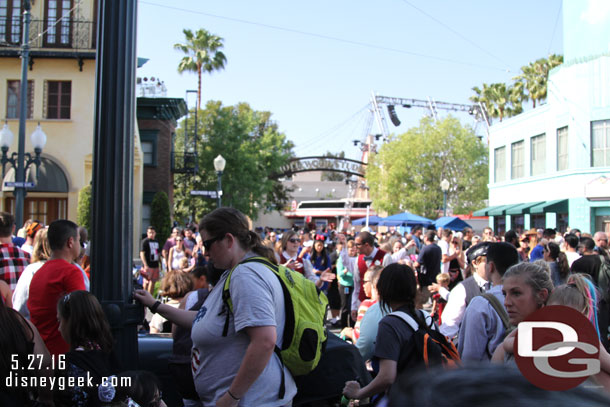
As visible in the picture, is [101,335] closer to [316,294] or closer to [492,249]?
[316,294]

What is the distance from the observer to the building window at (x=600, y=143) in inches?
1056

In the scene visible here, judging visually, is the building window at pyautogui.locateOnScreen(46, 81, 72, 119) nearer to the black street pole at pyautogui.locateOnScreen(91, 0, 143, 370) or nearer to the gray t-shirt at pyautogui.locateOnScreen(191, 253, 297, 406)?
the black street pole at pyautogui.locateOnScreen(91, 0, 143, 370)

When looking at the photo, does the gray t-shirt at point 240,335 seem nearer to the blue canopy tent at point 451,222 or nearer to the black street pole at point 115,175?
the black street pole at point 115,175

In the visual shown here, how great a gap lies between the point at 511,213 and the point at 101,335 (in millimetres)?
33451

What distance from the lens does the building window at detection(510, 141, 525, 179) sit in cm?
3503

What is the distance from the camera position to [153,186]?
1233 inches

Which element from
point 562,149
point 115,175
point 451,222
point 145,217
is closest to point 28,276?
point 115,175

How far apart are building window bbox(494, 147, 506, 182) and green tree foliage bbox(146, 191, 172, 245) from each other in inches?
891

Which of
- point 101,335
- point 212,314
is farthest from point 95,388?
point 212,314

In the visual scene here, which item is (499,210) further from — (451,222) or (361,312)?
(361,312)

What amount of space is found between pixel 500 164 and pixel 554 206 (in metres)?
9.86

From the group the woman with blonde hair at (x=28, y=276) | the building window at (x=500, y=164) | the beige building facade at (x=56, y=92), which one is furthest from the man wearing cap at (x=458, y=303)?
the building window at (x=500, y=164)

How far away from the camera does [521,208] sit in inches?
1276

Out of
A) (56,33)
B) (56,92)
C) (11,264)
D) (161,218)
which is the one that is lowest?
(11,264)
